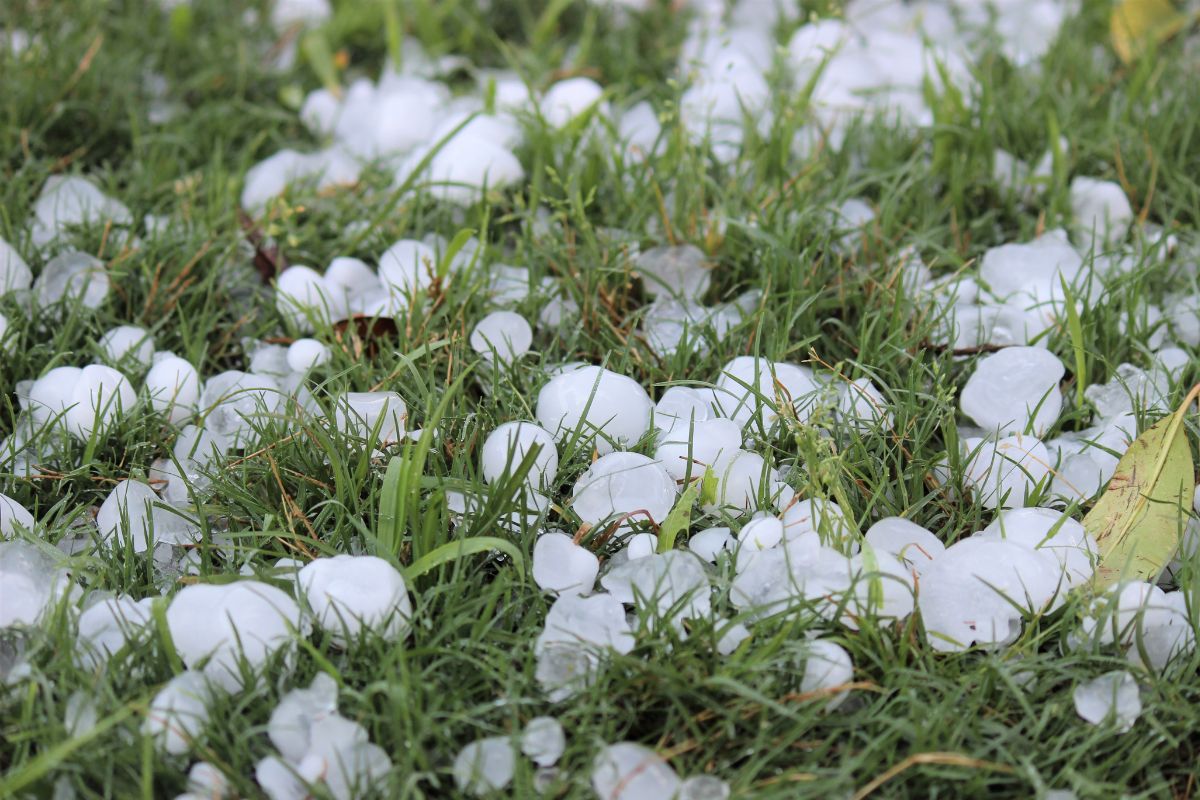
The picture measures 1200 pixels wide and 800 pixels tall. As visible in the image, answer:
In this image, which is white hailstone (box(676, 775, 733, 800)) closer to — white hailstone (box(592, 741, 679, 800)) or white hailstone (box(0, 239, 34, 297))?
white hailstone (box(592, 741, 679, 800))

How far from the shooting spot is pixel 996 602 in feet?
4.11

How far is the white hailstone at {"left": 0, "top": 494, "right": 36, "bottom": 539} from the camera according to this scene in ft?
4.51

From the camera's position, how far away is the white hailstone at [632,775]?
1.10m

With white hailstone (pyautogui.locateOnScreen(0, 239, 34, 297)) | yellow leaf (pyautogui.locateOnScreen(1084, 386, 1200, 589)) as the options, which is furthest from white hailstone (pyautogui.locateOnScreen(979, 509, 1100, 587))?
white hailstone (pyautogui.locateOnScreen(0, 239, 34, 297))

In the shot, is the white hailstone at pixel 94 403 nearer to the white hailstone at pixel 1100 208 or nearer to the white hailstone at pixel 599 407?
Result: the white hailstone at pixel 599 407

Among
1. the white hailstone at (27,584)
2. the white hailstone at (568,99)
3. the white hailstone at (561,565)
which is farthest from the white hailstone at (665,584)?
the white hailstone at (568,99)

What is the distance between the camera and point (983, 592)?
1257 mm

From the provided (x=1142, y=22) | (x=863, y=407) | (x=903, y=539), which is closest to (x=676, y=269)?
(x=863, y=407)

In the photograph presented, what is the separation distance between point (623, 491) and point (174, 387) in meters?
0.67

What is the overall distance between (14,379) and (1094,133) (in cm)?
190

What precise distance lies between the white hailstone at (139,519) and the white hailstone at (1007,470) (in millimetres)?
965

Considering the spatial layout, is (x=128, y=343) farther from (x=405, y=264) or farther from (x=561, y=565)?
(x=561, y=565)

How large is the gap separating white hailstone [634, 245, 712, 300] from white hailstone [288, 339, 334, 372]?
492 mm

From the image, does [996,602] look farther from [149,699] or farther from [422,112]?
[422,112]
